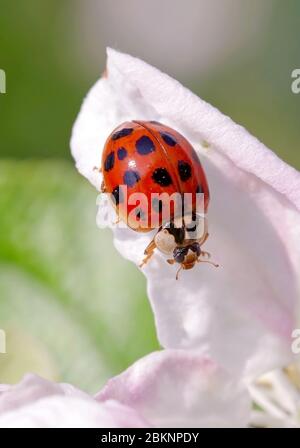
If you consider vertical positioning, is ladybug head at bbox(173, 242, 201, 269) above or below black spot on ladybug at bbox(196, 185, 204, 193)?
below

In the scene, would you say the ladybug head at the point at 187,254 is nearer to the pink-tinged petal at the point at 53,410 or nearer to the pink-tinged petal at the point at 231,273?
the pink-tinged petal at the point at 231,273

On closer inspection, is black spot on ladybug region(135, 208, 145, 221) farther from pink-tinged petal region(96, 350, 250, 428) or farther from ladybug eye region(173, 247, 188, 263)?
pink-tinged petal region(96, 350, 250, 428)

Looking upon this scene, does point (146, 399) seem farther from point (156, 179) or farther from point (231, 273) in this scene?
point (156, 179)

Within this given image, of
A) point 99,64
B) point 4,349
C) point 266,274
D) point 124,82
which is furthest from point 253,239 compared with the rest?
point 99,64

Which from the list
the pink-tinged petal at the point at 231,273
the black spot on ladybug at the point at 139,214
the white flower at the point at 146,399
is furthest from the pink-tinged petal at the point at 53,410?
the black spot on ladybug at the point at 139,214

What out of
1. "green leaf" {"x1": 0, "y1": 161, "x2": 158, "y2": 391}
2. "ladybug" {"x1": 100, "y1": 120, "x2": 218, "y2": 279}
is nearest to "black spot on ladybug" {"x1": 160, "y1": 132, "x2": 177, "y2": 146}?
"ladybug" {"x1": 100, "y1": 120, "x2": 218, "y2": 279}
